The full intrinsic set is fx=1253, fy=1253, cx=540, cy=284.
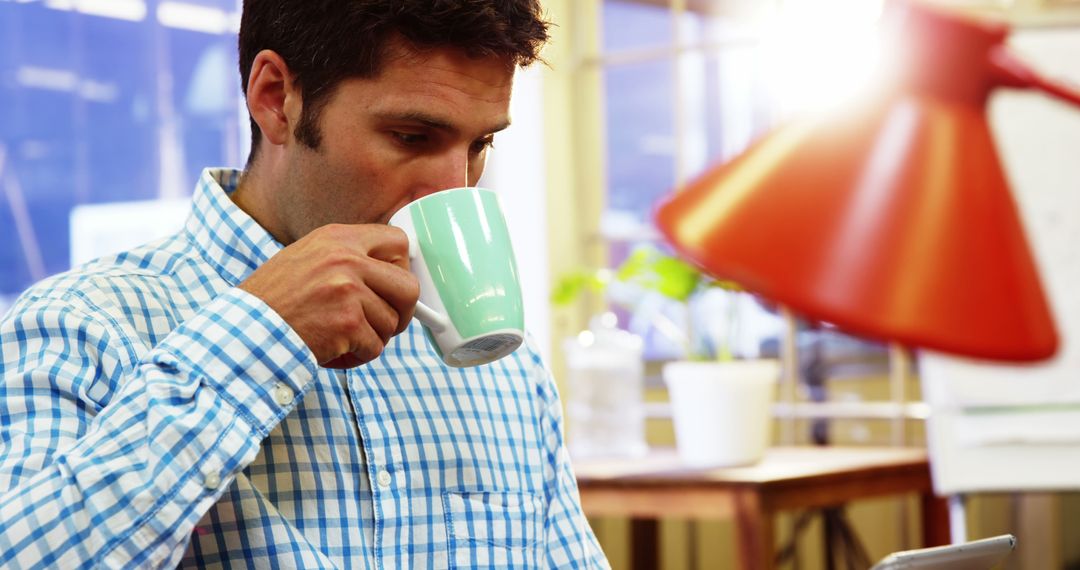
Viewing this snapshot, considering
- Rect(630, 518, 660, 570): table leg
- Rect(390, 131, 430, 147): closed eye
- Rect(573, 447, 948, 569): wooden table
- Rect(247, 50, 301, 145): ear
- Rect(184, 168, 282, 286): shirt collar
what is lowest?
Rect(630, 518, 660, 570): table leg

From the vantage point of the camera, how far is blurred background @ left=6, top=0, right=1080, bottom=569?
1.93 meters

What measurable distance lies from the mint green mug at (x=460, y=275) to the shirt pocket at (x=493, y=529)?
0.19 m

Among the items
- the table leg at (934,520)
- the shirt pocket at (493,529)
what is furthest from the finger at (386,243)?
the table leg at (934,520)

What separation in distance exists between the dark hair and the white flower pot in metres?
1.16

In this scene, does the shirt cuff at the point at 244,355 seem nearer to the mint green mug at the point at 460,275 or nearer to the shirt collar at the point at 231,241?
the mint green mug at the point at 460,275

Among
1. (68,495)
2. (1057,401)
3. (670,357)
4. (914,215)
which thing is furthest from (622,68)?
(68,495)

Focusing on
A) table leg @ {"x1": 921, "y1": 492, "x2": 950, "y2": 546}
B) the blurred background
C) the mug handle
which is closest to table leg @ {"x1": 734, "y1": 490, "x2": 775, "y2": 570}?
the blurred background

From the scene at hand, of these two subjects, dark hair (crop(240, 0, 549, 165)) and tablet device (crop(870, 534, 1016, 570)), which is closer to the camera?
tablet device (crop(870, 534, 1016, 570))

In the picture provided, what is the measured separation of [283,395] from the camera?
750 millimetres

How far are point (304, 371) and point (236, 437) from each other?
0.19ft

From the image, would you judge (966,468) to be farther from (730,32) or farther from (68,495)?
(68,495)

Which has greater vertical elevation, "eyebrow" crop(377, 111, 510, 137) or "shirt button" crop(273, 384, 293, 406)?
"eyebrow" crop(377, 111, 510, 137)

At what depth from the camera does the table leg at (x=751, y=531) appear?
1.85 meters

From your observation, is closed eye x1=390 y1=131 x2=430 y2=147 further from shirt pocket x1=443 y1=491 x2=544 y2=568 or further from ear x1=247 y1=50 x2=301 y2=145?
shirt pocket x1=443 y1=491 x2=544 y2=568
